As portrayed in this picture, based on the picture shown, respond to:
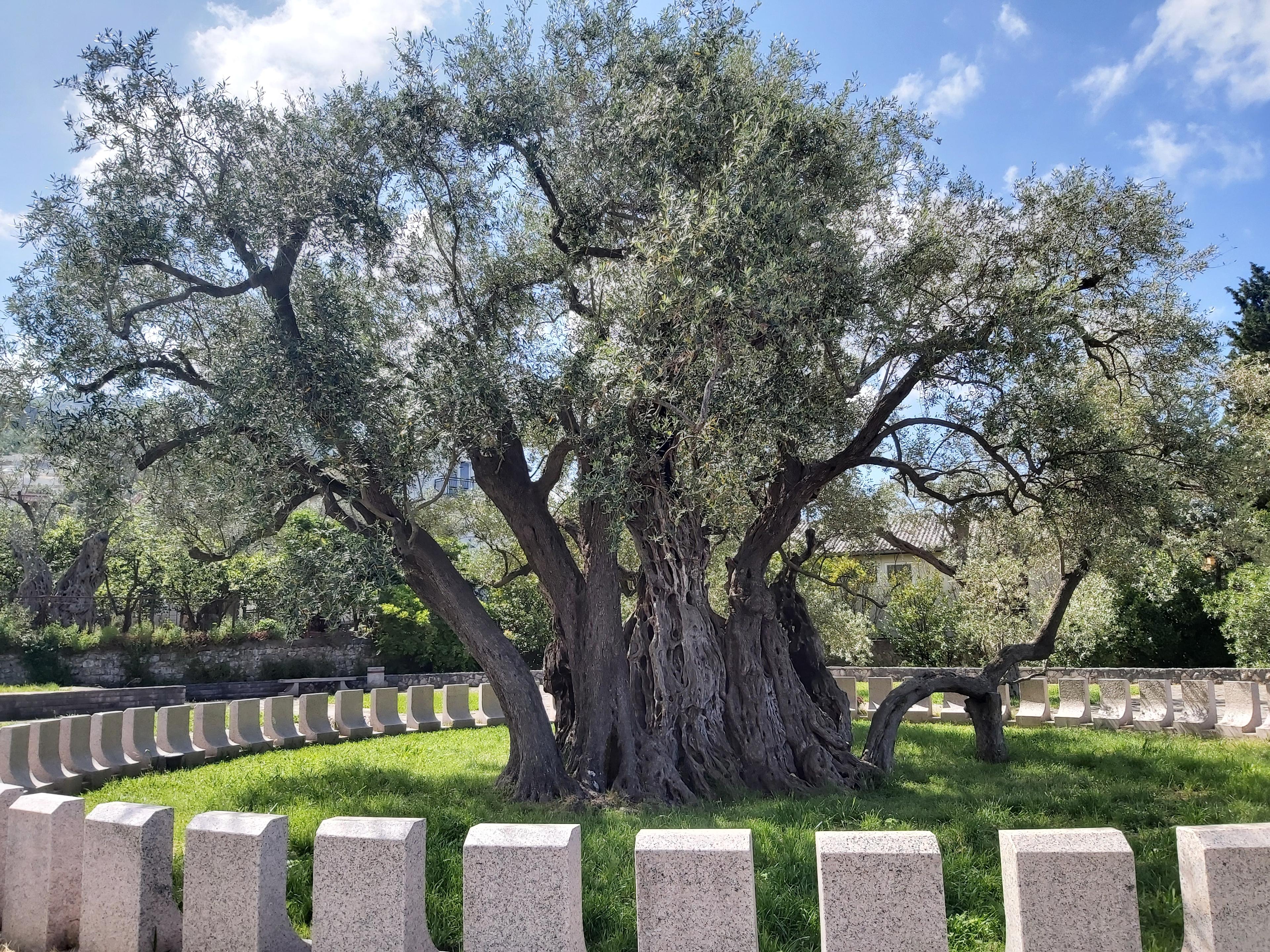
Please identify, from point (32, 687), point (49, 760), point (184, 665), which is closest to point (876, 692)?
point (49, 760)

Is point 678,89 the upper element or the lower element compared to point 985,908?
upper

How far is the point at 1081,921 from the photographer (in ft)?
10.8

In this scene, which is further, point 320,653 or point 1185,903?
point 320,653

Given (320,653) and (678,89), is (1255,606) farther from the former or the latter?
(320,653)

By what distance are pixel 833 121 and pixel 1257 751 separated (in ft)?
32.6

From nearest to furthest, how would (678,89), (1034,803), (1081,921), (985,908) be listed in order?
(1081,921) → (985,908) → (1034,803) → (678,89)

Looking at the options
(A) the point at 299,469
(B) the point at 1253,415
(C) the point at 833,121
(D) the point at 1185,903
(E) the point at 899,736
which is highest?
(C) the point at 833,121

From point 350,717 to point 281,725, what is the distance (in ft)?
4.80

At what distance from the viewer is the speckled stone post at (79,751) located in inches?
409

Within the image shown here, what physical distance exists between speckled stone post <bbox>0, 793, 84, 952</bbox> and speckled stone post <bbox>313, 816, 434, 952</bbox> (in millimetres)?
2028

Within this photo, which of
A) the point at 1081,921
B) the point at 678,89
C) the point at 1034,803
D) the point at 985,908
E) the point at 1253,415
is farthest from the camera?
the point at 1253,415

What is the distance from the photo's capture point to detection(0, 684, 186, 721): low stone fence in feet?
54.1

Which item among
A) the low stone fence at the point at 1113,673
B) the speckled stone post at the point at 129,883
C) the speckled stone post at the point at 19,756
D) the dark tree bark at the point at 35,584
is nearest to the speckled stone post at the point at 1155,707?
the low stone fence at the point at 1113,673

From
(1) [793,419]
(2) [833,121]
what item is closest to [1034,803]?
→ (1) [793,419]
